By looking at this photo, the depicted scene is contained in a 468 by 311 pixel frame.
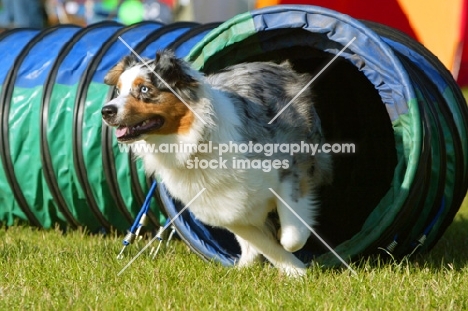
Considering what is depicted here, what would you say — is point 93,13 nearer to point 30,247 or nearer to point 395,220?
point 30,247

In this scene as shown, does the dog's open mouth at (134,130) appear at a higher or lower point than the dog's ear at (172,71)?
lower

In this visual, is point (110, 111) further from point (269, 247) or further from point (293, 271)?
point (293, 271)

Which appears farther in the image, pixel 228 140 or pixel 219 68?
pixel 219 68

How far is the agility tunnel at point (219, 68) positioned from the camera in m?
4.50

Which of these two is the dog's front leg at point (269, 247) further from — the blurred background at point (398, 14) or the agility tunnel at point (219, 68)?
the blurred background at point (398, 14)

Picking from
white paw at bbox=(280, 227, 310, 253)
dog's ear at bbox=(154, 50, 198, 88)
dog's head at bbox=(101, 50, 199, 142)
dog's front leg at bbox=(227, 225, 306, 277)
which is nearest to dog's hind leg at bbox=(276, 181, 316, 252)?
white paw at bbox=(280, 227, 310, 253)

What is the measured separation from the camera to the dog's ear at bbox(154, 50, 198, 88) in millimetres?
4098

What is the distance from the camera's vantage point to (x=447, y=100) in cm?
499

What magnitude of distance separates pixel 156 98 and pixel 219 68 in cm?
118

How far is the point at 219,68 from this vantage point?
522 centimetres

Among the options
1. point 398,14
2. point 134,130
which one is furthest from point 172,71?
point 398,14

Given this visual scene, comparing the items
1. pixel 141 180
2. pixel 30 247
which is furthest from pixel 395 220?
pixel 30 247

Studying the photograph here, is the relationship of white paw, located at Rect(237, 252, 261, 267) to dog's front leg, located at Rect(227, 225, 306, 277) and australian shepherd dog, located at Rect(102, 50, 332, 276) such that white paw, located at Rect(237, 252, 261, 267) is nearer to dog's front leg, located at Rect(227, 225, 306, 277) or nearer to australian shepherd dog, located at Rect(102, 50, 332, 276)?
australian shepherd dog, located at Rect(102, 50, 332, 276)

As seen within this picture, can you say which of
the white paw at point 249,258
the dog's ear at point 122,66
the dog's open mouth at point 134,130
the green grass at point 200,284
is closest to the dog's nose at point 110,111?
the dog's open mouth at point 134,130
